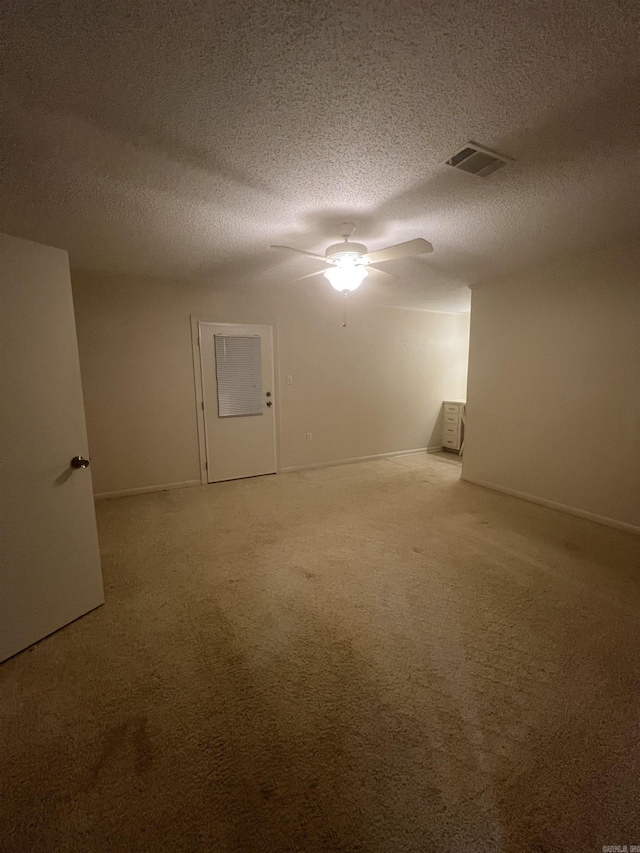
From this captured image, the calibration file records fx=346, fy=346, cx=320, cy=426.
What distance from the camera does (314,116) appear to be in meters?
1.39

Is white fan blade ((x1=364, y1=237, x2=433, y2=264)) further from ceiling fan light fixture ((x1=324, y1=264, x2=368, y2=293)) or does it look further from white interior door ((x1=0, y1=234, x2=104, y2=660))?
white interior door ((x1=0, y1=234, x2=104, y2=660))

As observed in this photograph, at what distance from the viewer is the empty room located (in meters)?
1.06

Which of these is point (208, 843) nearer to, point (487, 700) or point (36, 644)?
point (487, 700)

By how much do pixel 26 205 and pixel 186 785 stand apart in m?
2.98

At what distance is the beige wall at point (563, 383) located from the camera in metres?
2.91

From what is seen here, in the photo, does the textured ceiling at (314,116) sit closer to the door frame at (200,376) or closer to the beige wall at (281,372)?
the beige wall at (281,372)

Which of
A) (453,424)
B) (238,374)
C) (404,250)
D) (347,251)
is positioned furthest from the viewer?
(453,424)

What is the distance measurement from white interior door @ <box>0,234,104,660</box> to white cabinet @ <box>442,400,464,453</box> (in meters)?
5.03

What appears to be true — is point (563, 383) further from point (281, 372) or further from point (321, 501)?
point (281, 372)

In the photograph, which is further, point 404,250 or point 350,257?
point 350,257

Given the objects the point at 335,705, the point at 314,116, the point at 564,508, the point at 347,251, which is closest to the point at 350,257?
the point at 347,251

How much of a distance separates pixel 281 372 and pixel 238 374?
555mm

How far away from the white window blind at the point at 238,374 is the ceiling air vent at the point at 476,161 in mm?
2879

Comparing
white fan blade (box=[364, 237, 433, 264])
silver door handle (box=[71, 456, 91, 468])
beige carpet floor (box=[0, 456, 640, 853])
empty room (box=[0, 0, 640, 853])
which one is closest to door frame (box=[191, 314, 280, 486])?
empty room (box=[0, 0, 640, 853])
